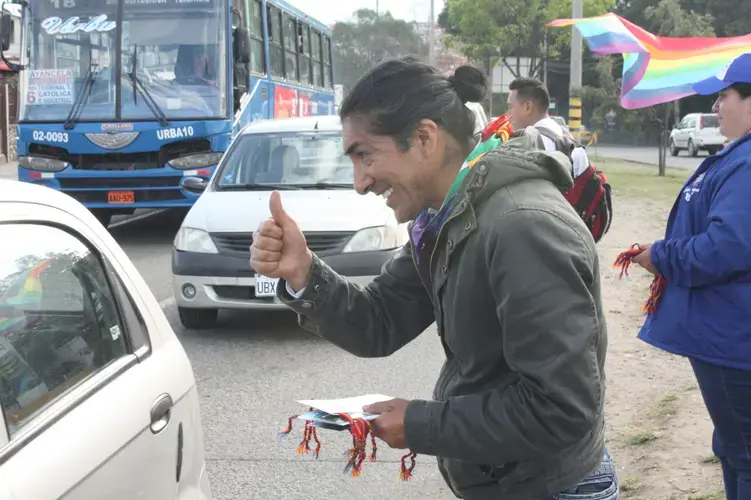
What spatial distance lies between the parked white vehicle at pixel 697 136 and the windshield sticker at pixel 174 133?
26182 mm

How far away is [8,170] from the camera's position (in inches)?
1097

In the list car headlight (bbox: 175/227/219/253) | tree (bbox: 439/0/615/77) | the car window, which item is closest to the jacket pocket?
the car window

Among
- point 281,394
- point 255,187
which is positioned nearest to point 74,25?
point 255,187

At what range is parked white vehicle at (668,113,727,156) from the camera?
1393 inches

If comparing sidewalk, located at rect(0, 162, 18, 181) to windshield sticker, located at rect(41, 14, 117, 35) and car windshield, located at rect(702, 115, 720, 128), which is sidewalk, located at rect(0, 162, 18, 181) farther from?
car windshield, located at rect(702, 115, 720, 128)

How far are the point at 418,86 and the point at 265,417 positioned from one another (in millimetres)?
3719

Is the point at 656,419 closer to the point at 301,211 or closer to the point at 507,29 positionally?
the point at 301,211

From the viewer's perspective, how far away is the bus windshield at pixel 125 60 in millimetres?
12500

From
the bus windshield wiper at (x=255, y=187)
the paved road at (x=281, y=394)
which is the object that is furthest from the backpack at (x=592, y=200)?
the bus windshield wiper at (x=255, y=187)

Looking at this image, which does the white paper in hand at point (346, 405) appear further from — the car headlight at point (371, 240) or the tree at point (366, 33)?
the tree at point (366, 33)

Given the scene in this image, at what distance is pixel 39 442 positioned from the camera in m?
2.03

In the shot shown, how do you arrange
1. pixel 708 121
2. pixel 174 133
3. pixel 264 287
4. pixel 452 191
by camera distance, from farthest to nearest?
pixel 708 121 < pixel 174 133 < pixel 264 287 < pixel 452 191

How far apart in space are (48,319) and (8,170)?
2756cm

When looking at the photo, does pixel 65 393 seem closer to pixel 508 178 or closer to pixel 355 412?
pixel 355 412
